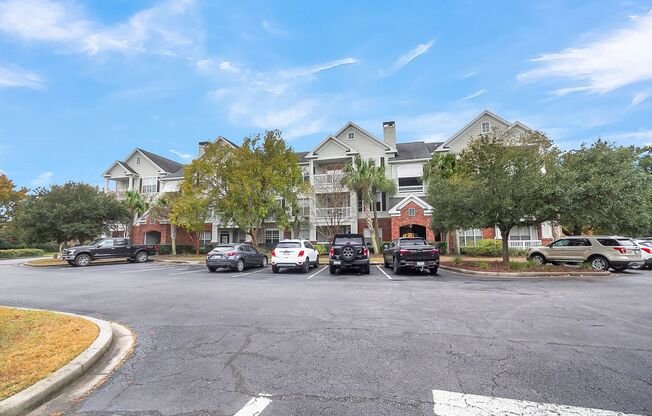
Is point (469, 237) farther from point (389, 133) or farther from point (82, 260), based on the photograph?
point (82, 260)

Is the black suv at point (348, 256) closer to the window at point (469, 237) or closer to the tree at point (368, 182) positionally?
the tree at point (368, 182)

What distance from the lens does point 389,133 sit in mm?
36062

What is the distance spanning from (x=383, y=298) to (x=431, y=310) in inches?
71.0

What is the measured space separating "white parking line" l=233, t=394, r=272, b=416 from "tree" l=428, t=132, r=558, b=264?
49.1 ft

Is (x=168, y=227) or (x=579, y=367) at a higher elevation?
(x=168, y=227)

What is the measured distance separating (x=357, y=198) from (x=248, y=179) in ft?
38.2

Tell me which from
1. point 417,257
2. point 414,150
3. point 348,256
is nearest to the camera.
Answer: point 417,257

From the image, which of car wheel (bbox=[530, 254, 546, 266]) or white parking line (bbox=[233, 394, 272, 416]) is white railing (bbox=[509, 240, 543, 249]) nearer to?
car wheel (bbox=[530, 254, 546, 266])

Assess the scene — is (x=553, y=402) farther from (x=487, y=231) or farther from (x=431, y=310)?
(x=487, y=231)

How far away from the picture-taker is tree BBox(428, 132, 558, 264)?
50.3 ft

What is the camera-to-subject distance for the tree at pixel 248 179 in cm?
2603

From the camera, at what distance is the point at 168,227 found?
122 ft

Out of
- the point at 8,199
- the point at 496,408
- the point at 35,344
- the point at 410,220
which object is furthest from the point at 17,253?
the point at 496,408

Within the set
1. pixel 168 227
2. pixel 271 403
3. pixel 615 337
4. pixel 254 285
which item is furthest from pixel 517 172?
pixel 168 227
